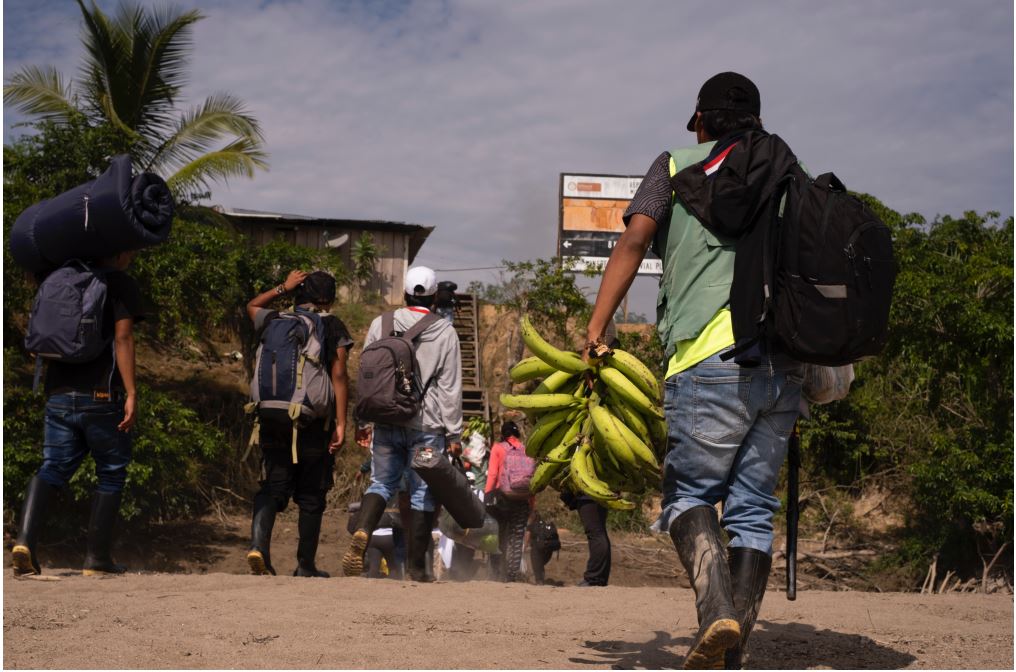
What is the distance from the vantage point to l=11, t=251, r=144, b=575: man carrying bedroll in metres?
5.40

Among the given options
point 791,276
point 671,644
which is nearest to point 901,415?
point 671,644

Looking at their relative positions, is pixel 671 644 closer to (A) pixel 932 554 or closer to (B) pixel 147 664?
(B) pixel 147 664

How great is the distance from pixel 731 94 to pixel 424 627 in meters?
2.57

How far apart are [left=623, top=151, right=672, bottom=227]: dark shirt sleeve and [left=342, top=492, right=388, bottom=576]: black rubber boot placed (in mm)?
3421

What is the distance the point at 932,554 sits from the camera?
39.0 ft

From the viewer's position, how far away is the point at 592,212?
23594 millimetres

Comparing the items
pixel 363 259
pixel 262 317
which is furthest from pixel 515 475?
pixel 363 259

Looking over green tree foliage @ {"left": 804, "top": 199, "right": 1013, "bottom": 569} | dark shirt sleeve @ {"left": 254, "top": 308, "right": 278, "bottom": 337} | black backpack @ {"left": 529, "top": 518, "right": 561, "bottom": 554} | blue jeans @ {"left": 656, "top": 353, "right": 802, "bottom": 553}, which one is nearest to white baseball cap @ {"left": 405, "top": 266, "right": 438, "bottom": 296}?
dark shirt sleeve @ {"left": 254, "top": 308, "right": 278, "bottom": 337}

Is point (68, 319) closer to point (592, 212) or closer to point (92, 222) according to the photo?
point (92, 222)

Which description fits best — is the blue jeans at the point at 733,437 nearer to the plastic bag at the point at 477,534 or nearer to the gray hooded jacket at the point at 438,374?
the gray hooded jacket at the point at 438,374

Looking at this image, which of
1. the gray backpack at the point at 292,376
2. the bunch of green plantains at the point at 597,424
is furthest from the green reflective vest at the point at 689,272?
the gray backpack at the point at 292,376

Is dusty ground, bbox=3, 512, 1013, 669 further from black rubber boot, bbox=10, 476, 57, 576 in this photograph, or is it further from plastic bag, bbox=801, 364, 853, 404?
plastic bag, bbox=801, 364, 853, 404

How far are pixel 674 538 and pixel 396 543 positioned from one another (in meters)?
5.25

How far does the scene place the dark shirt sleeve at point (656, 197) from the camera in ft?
→ 11.2
